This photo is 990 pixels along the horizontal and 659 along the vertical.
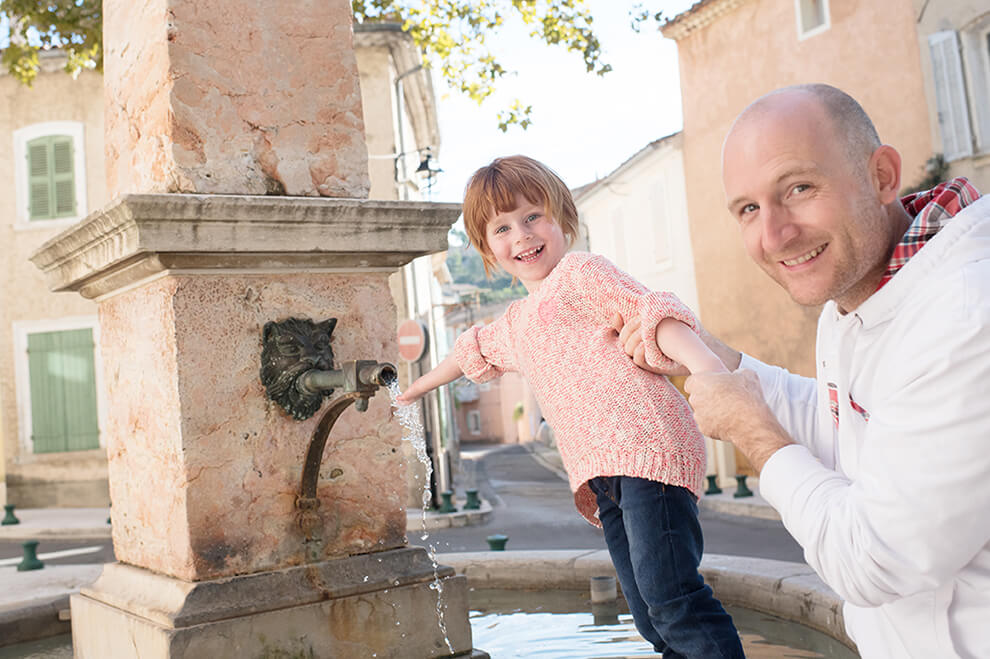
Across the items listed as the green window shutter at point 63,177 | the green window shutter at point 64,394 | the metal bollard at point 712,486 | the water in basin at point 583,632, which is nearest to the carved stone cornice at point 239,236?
the water in basin at point 583,632

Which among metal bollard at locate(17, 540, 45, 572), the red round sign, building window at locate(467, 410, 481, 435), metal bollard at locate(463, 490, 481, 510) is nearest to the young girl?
metal bollard at locate(17, 540, 45, 572)

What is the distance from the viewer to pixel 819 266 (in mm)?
1546

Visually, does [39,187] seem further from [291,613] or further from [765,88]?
[291,613]

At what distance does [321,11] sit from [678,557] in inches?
65.3

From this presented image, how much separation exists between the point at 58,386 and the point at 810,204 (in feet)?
57.2

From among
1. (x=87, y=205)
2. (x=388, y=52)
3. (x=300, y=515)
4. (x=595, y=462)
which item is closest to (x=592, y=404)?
(x=595, y=462)

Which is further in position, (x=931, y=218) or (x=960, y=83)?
(x=960, y=83)

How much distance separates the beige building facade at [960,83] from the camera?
12670 mm

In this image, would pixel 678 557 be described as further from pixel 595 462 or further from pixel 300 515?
pixel 300 515

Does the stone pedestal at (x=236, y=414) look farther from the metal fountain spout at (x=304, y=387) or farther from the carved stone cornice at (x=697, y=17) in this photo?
the carved stone cornice at (x=697, y=17)

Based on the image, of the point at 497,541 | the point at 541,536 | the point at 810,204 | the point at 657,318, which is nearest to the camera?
the point at 810,204

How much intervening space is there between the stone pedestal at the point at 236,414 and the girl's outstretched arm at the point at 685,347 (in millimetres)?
614

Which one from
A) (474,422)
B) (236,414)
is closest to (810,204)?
(236,414)

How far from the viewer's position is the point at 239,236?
2330 mm
